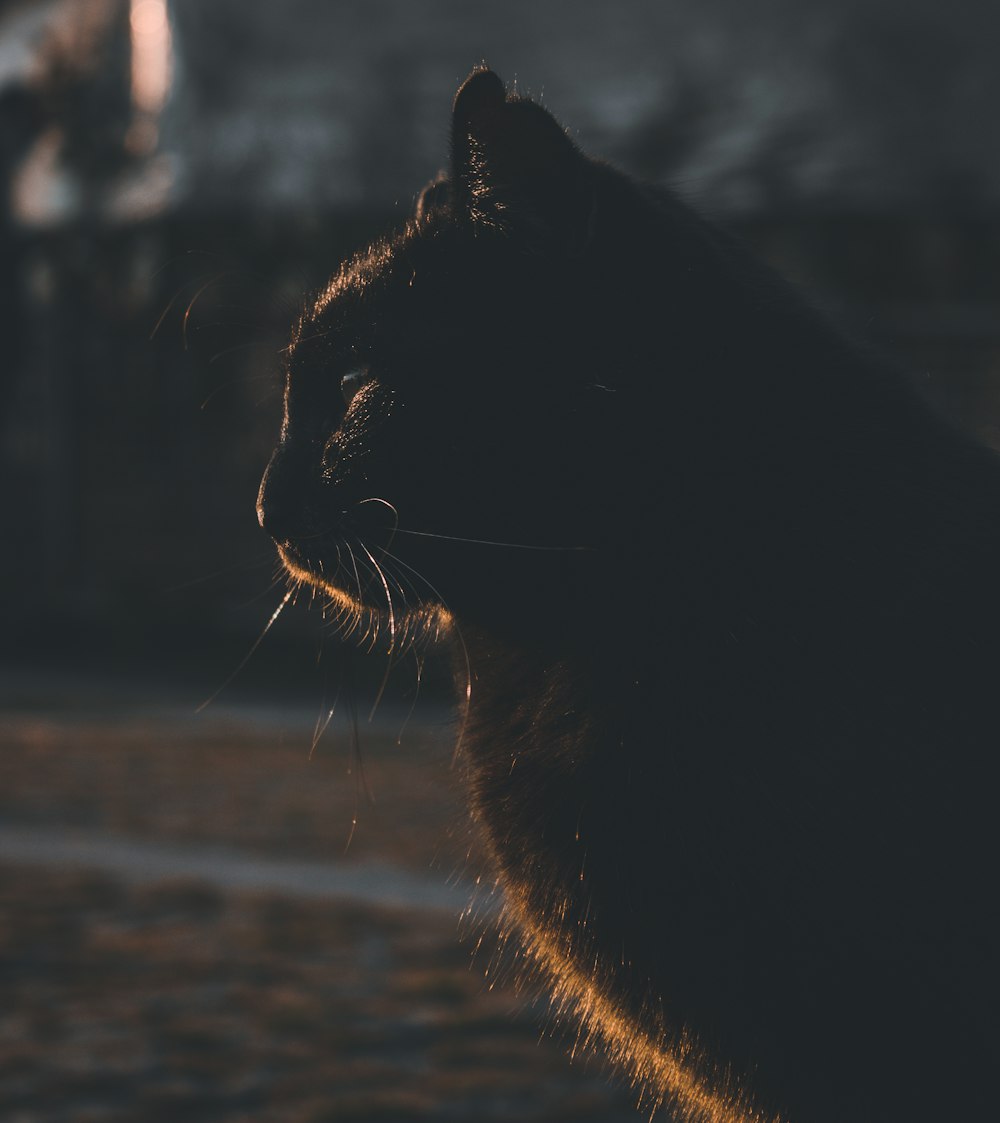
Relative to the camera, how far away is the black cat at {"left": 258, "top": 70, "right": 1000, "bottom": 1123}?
194cm

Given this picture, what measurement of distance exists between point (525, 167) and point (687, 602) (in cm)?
59

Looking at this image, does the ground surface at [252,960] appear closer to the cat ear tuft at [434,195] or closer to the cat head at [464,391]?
the cat head at [464,391]

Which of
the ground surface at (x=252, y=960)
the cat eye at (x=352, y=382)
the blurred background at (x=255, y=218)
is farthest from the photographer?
the blurred background at (x=255, y=218)

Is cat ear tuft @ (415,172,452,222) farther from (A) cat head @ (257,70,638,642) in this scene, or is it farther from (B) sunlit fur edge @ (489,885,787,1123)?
(B) sunlit fur edge @ (489,885,787,1123)

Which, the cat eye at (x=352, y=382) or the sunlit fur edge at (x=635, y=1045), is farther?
the cat eye at (x=352, y=382)

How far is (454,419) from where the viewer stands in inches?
85.7

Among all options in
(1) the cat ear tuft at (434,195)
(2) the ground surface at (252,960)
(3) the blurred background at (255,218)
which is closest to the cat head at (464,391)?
(1) the cat ear tuft at (434,195)

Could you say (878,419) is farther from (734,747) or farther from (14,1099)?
(14,1099)

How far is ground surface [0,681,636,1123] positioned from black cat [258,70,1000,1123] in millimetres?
483

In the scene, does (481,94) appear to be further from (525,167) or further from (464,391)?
(464,391)

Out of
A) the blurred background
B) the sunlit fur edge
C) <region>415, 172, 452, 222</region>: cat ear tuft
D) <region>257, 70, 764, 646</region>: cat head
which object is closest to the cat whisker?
<region>257, 70, 764, 646</region>: cat head

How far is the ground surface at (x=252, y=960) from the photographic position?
3.73 meters

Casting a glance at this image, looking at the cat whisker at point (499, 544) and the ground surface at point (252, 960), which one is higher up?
the cat whisker at point (499, 544)

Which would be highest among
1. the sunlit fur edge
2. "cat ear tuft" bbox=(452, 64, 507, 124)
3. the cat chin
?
"cat ear tuft" bbox=(452, 64, 507, 124)
